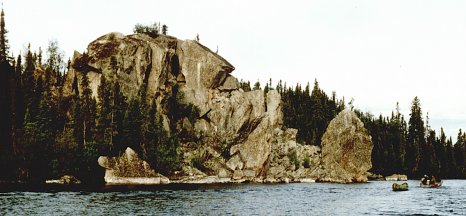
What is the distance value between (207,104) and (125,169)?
51062 mm

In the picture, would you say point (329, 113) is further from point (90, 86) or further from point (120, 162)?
point (120, 162)

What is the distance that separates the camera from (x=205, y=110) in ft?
481

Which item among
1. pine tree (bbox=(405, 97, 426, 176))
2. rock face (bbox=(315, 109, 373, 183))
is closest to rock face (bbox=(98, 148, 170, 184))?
rock face (bbox=(315, 109, 373, 183))

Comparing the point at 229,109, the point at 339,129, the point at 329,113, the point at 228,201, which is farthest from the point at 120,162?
the point at 329,113

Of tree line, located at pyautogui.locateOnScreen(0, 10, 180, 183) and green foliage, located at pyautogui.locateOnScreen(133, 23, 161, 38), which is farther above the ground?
green foliage, located at pyautogui.locateOnScreen(133, 23, 161, 38)

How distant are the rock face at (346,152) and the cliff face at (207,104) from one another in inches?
213

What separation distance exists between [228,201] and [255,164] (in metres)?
70.8

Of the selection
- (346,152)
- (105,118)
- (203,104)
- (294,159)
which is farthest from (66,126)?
(346,152)

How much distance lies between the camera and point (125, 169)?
334 ft

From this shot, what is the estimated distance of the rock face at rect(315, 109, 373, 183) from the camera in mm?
143750

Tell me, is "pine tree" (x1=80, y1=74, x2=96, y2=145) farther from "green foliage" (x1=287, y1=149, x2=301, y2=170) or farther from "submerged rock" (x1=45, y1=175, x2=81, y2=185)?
"green foliage" (x1=287, y1=149, x2=301, y2=170)

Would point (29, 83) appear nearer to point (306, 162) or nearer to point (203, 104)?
point (203, 104)

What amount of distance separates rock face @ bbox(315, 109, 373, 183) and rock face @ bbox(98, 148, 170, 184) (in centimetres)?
5968

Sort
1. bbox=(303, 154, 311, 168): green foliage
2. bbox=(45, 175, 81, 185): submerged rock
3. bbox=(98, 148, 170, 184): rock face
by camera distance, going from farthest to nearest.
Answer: bbox=(303, 154, 311, 168): green foliage < bbox=(98, 148, 170, 184): rock face < bbox=(45, 175, 81, 185): submerged rock
